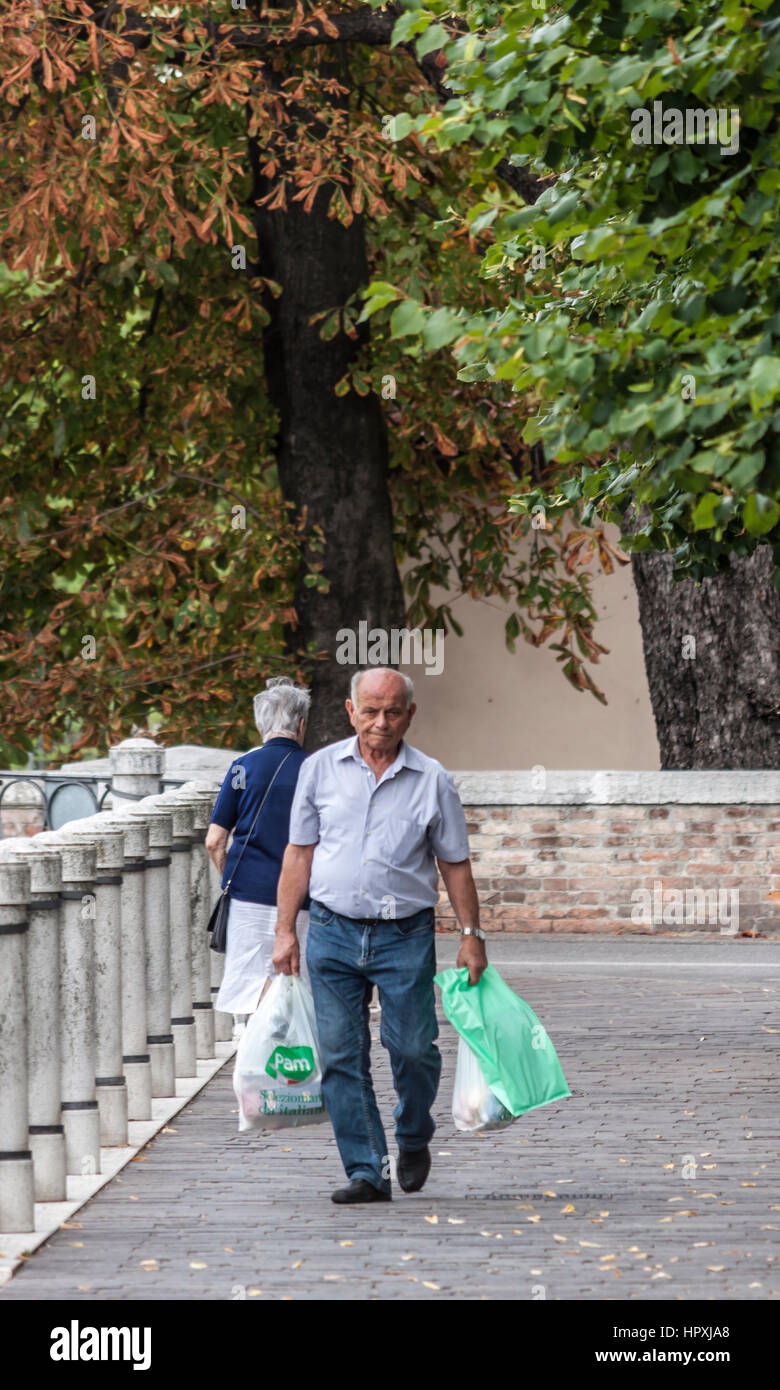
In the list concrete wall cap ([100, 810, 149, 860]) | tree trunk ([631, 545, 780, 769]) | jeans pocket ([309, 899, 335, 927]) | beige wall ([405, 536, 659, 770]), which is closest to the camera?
jeans pocket ([309, 899, 335, 927])

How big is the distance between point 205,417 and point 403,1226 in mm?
10601

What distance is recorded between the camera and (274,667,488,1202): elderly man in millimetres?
6715

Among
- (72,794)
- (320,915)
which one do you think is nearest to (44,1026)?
(320,915)

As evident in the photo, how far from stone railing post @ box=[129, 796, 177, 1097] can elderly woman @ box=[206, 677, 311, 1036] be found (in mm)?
444

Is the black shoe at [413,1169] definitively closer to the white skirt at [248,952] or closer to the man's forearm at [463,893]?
the man's forearm at [463,893]

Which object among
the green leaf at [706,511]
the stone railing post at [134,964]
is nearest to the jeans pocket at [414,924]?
the stone railing post at [134,964]

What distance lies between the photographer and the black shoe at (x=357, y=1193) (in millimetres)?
6762

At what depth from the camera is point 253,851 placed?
8203mm

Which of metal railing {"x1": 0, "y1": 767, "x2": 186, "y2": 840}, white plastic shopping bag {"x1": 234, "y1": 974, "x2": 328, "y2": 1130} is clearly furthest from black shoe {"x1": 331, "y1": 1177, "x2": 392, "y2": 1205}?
metal railing {"x1": 0, "y1": 767, "x2": 186, "y2": 840}

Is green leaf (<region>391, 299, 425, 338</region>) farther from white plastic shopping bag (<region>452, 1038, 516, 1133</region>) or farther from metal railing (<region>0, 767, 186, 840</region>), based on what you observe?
metal railing (<region>0, 767, 186, 840</region>)

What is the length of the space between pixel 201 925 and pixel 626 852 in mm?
4803
